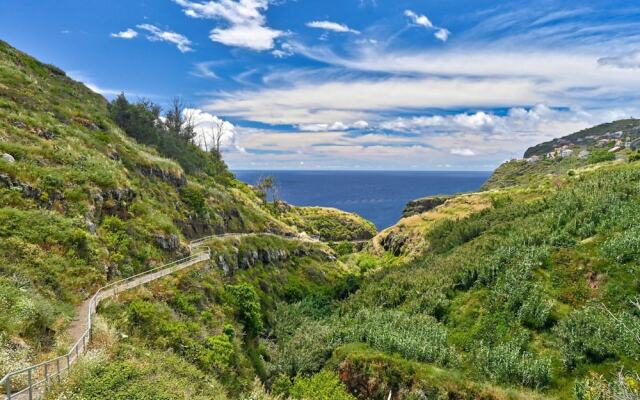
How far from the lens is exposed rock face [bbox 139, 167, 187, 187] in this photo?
54125 mm

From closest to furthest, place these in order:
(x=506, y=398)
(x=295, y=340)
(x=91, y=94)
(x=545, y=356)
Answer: (x=506, y=398)
(x=545, y=356)
(x=295, y=340)
(x=91, y=94)

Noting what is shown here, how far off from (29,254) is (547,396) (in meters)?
38.3

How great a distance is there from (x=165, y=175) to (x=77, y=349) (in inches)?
1708

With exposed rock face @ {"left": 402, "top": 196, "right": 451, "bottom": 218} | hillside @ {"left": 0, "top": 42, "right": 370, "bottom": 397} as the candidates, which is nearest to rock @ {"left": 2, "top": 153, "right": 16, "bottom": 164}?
hillside @ {"left": 0, "top": 42, "right": 370, "bottom": 397}

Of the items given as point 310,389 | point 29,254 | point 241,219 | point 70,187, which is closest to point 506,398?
point 310,389

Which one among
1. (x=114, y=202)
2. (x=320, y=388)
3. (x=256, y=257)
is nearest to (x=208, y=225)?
(x=256, y=257)

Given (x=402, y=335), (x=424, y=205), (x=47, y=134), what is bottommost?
(x=402, y=335)

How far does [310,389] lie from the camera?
33.5 m

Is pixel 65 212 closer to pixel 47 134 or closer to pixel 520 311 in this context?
pixel 47 134

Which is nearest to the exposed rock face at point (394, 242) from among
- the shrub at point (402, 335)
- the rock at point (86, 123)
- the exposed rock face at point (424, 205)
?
the shrub at point (402, 335)

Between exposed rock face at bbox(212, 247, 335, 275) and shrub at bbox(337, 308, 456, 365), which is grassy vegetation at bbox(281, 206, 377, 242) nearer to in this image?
exposed rock face at bbox(212, 247, 335, 275)

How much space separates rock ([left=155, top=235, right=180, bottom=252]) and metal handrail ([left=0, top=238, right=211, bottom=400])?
225 cm

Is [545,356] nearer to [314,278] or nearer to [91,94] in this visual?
[314,278]

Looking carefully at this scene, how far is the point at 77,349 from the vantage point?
17781 millimetres
